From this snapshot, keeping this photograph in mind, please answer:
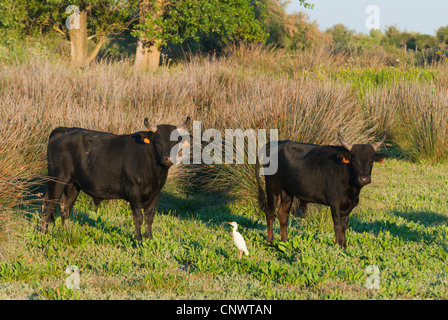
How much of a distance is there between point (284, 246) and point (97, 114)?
17.4ft

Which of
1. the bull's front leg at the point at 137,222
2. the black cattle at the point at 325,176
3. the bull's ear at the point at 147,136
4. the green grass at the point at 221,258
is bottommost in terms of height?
the green grass at the point at 221,258

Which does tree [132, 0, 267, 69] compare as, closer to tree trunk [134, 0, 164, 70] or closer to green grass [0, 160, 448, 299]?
tree trunk [134, 0, 164, 70]

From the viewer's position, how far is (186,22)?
75.5ft

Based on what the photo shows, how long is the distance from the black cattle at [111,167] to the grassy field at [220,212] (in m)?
0.34

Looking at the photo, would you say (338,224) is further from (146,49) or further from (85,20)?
(85,20)

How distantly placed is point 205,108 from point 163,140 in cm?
581

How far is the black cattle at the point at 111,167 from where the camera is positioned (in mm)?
7590

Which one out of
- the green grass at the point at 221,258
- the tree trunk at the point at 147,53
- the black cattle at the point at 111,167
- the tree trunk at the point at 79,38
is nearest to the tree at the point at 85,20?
the tree trunk at the point at 79,38

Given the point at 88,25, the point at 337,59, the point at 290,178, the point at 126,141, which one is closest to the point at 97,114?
the point at 126,141

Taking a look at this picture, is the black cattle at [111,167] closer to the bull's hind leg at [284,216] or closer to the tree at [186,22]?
the bull's hind leg at [284,216]

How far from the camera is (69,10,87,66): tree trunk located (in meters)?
24.2

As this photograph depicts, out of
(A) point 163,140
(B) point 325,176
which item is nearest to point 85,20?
(A) point 163,140

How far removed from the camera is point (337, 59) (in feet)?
74.0
